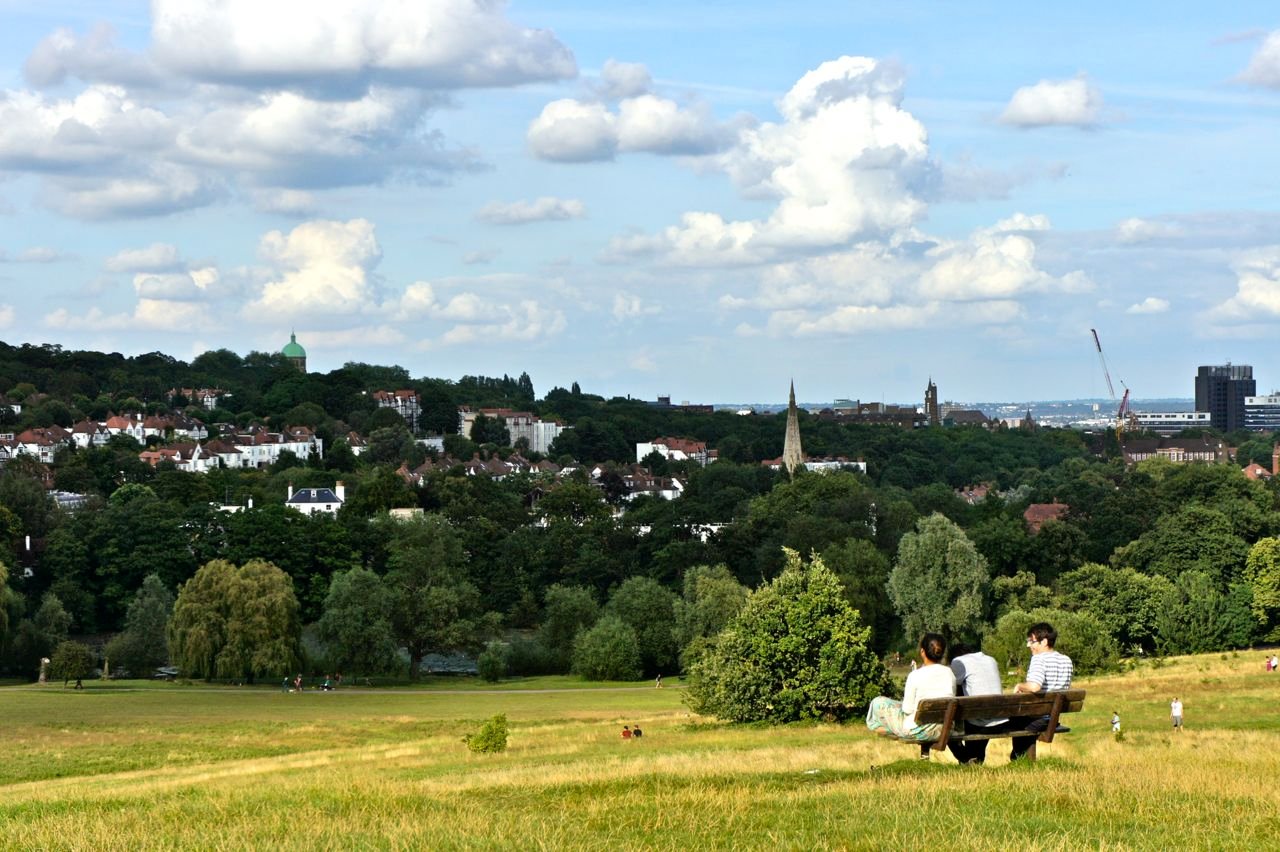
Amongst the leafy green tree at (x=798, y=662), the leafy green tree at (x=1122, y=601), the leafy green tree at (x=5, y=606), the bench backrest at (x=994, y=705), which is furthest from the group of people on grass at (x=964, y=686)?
the leafy green tree at (x=5, y=606)

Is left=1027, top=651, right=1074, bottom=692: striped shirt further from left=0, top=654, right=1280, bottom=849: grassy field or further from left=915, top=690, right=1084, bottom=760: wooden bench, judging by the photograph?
left=0, top=654, right=1280, bottom=849: grassy field

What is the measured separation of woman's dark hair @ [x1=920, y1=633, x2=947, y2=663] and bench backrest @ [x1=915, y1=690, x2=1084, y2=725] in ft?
1.44

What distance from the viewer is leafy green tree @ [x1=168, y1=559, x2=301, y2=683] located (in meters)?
75.0

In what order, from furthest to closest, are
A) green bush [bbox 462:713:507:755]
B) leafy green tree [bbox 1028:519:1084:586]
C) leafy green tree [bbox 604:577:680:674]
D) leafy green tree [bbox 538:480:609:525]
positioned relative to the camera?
leafy green tree [bbox 538:480:609:525] → leafy green tree [bbox 1028:519:1084:586] → leafy green tree [bbox 604:577:680:674] → green bush [bbox 462:713:507:755]

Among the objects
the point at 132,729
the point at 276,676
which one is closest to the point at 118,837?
the point at 132,729

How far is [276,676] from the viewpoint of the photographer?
75.7 m

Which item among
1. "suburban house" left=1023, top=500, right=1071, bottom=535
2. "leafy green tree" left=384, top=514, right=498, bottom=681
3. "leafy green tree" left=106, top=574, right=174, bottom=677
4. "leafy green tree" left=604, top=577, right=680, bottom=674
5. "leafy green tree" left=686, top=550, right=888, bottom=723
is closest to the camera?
"leafy green tree" left=686, top=550, right=888, bottom=723

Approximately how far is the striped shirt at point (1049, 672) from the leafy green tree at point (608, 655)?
64926 millimetres

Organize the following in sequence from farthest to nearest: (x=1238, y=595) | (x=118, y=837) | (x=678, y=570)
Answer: (x=678, y=570), (x=1238, y=595), (x=118, y=837)

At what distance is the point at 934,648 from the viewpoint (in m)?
14.4

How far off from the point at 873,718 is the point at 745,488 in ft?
448

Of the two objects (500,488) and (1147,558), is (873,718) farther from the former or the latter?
(500,488)

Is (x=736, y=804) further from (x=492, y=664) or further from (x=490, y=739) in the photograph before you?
(x=492, y=664)

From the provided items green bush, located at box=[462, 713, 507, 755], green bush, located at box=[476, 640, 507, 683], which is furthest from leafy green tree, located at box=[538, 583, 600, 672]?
green bush, located at box=[462, 713, 507, 755]
